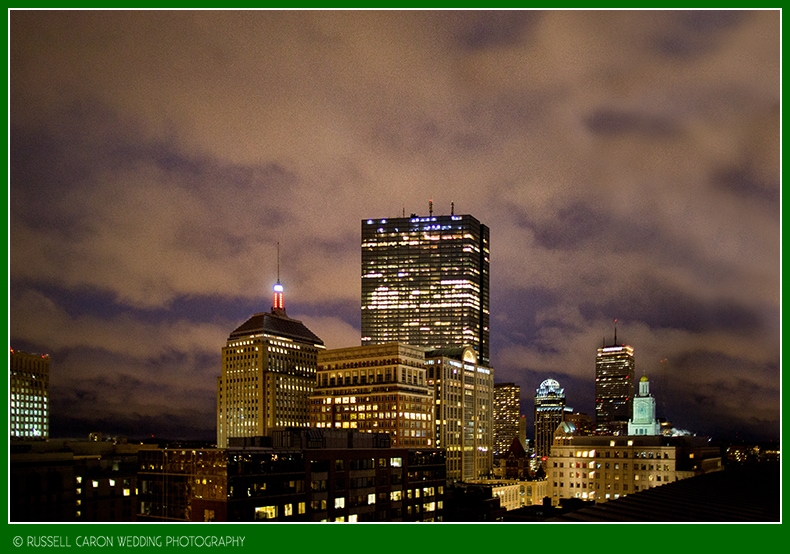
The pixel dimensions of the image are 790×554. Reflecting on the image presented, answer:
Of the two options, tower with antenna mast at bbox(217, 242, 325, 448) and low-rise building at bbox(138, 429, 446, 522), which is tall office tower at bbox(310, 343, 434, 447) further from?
low-rise building at bbox(138, 429, 446, 522)

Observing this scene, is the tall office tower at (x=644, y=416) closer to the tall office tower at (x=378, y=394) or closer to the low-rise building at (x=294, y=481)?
the tall office tower at (x=378, y=394)

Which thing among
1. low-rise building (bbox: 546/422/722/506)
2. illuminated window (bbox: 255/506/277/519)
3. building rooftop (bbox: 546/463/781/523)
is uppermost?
building rooftop (bbox: 546/463/781/523)

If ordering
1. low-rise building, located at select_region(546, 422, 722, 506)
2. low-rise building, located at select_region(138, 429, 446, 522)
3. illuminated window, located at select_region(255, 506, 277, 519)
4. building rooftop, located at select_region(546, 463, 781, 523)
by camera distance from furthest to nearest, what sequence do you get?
low-rise building, located at select_region(546, 422, 722, 506) → illuminated window, located at select_region(255, 506, 277, 519) → low-rise building, located at select_region(138, 429, 446, 522) → building rooftop, located at select_region(546, 463, 781, 523)

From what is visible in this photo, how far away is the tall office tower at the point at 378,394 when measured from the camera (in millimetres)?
142125

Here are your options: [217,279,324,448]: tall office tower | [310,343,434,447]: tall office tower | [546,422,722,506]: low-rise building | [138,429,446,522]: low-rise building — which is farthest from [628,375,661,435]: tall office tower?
[138,429,446,522]: low-rise building

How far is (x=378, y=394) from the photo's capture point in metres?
144

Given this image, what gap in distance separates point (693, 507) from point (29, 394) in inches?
5938

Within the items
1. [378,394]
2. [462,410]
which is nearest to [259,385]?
[462,410]

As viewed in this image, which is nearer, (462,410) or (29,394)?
(29,394)

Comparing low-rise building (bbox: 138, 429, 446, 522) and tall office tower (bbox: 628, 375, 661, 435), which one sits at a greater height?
low-rise building (bbox: 138, 429, 446, 522)

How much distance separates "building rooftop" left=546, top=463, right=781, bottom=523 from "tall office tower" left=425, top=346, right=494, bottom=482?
11195 centimetres

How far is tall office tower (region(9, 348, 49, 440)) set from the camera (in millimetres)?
154775

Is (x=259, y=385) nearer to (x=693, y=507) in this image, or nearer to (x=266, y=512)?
(x=266, y=512)

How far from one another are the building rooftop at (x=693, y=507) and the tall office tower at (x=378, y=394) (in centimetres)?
10218
